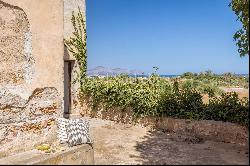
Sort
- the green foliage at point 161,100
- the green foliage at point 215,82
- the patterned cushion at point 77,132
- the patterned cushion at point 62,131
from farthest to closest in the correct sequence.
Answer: the green foliage at point 215,82
the green foliage at point 161,100
the patterned cushion at point 62,131
the patterned cushion at point 77,132

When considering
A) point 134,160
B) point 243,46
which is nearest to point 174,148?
point 134,160

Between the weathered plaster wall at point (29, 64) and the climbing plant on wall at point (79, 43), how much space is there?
18.5 feet

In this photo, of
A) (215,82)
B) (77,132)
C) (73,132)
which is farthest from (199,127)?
(215,82)

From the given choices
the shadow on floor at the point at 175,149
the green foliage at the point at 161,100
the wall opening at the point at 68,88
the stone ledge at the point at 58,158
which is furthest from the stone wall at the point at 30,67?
the wall opening at the point at 68,88

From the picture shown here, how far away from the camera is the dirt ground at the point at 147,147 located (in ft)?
25.2

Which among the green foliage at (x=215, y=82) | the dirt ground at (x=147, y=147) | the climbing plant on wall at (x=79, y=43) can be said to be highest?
the climbing plant on wall at (x=79, y=43)

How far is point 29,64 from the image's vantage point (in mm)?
8352

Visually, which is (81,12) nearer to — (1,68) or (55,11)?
(55,11)

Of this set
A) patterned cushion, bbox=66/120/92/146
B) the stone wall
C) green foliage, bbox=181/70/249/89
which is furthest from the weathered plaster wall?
green foliage, bbox=181/70/249/89

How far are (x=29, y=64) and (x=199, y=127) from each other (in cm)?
538

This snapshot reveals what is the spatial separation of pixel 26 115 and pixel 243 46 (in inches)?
219

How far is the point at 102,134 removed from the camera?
10844mm

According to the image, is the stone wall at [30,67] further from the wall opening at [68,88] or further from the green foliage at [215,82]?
the green foliage at [215,82]

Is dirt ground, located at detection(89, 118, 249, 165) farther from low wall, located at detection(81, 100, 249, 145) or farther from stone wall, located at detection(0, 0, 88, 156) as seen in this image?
stone wall, located at detection(0, 0, 88, 156)
